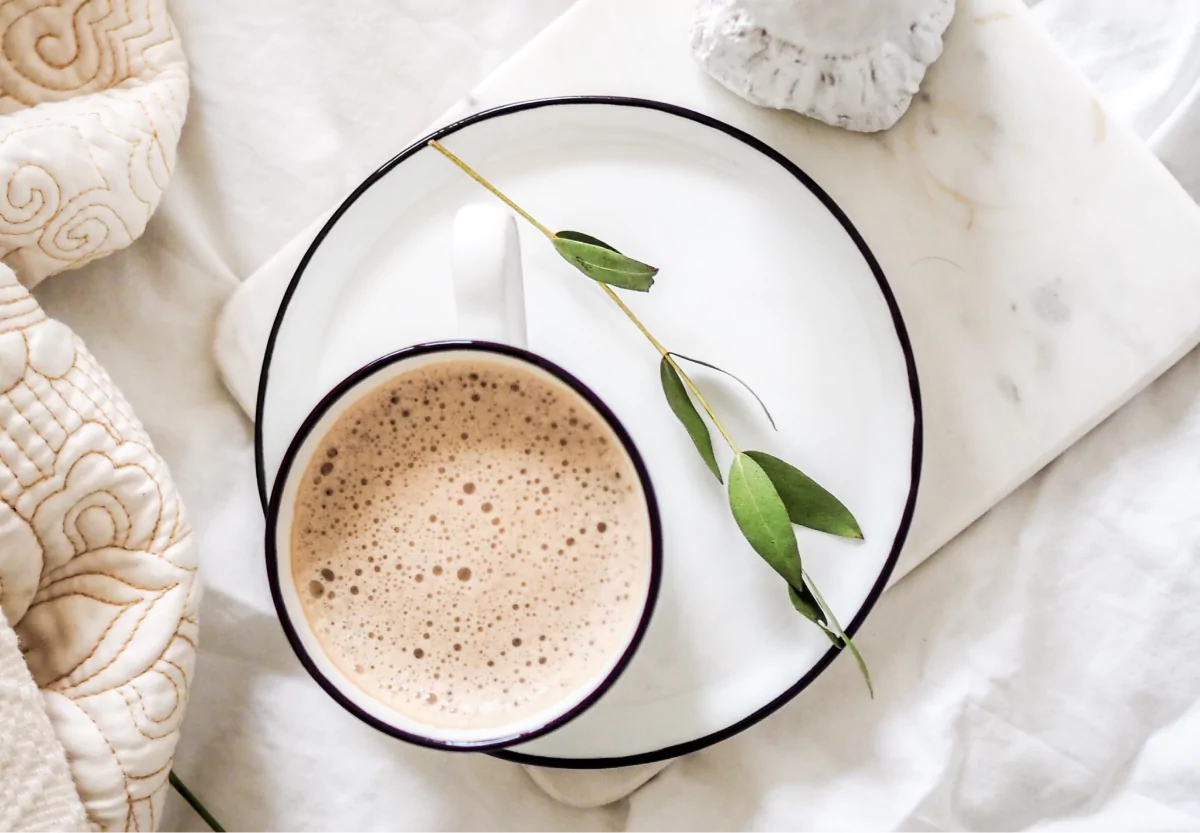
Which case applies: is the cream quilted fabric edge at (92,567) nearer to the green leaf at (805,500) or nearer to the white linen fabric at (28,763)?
the white linen fabric at (28,763)

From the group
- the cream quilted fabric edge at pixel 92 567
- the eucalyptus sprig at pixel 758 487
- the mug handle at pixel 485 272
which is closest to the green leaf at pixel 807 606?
the eucalyptus sprig at pixel 758 487

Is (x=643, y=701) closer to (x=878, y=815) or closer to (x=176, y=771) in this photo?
(x=878, y=815)

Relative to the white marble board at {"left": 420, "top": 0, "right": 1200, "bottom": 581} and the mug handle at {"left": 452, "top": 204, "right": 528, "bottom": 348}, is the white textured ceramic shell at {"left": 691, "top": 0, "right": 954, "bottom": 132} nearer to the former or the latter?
the white marble board at {"left": 420, "top": 0, "right": 1200, "bottom": 581}

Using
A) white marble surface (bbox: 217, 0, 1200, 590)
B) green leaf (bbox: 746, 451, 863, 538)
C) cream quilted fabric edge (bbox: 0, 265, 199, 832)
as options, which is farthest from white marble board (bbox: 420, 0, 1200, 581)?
cream quilted fabric edge (bbox: 0, 265, 199, 832)

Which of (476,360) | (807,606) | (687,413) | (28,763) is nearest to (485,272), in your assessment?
(476,360)

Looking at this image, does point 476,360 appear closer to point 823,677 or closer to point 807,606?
point 807,606

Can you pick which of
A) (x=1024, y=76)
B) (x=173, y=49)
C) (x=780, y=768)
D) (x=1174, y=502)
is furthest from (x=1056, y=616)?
(x=173, y=49)
